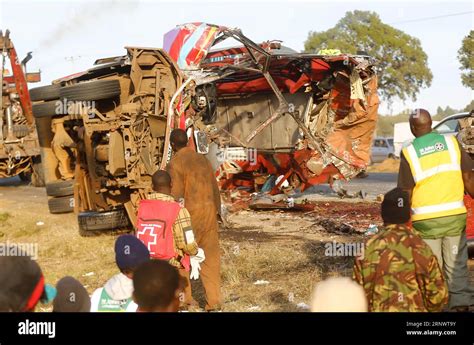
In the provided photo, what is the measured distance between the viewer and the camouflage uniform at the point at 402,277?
3877 mm

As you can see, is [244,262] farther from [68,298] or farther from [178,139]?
[68,298]

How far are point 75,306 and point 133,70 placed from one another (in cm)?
665

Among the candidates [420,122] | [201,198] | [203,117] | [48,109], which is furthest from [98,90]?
[420,122]

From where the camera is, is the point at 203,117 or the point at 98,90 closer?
the point at 98,90

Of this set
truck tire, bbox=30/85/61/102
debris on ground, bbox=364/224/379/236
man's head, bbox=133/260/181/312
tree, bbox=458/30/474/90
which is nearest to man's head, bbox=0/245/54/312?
man's head, bbox=133/260/181/312

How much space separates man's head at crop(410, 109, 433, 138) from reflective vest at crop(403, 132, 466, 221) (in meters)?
0.07

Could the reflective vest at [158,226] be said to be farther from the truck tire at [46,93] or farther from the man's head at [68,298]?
the truck tire at [46,93]

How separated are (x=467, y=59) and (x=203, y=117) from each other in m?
21.2

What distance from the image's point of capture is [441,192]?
17.1 feet
